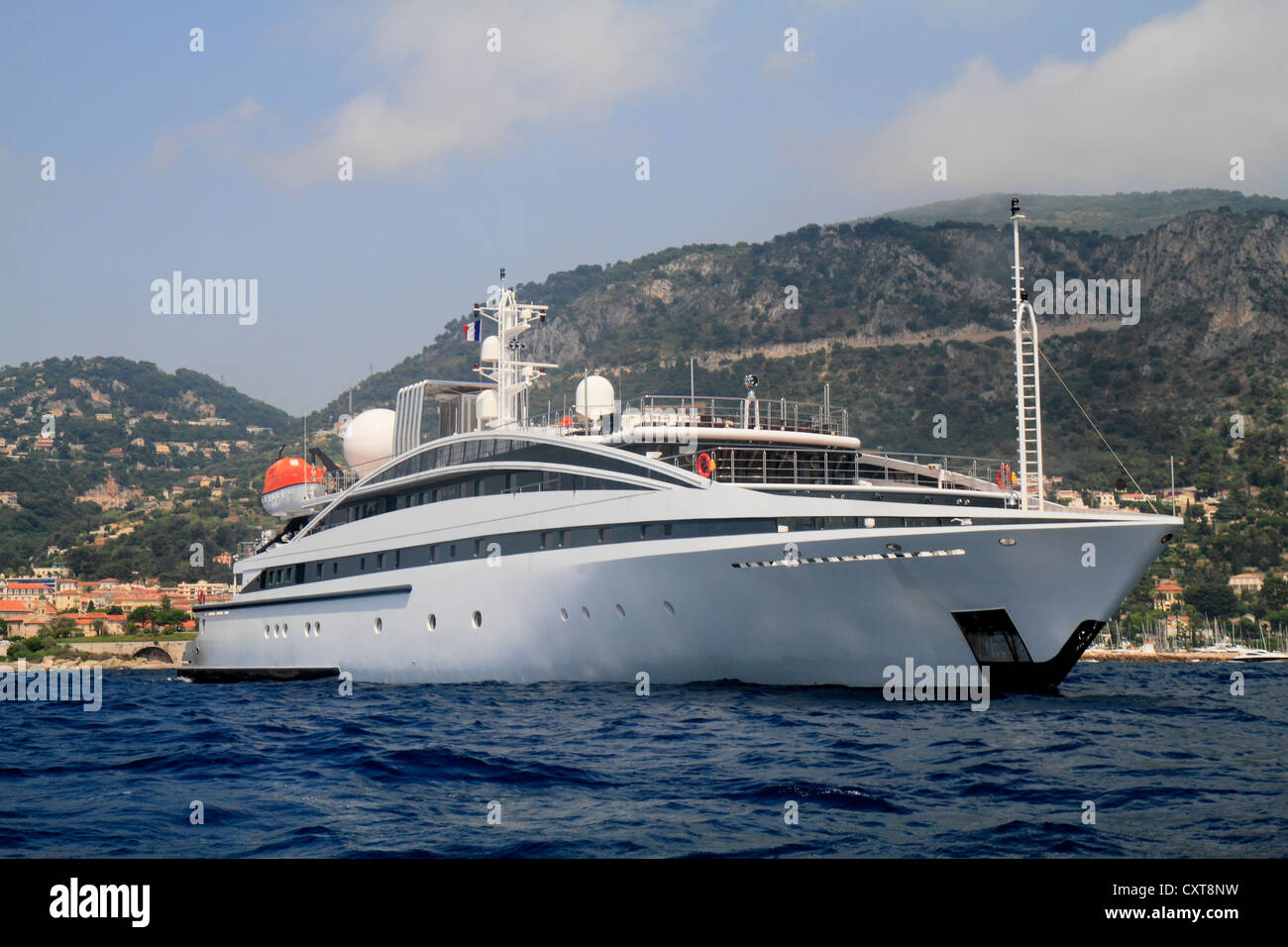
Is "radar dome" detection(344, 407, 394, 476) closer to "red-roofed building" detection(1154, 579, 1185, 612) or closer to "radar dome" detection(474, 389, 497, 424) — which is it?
"radar dome" detection(474, 389, 497, 424)

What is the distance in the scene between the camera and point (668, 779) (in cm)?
1197

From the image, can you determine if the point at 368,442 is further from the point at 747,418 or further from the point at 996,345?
the point at 996,345

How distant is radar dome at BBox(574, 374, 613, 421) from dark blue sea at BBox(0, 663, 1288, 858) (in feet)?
33.5

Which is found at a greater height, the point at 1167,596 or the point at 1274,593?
the point at 1274,593

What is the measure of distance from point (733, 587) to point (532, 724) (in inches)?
192

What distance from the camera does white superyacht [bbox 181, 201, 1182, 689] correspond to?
1880 cm

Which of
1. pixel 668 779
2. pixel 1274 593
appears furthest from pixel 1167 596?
pixel 668 779

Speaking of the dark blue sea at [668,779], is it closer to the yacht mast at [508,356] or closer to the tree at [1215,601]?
the yacht mast at [508,356]

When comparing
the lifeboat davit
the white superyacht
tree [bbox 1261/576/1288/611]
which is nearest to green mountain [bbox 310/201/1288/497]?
tree [bbox 1261/576/1288/611]

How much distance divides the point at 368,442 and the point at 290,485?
4.16m

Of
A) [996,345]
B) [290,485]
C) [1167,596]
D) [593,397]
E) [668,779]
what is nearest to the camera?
[668,779]

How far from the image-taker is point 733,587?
19984 mm

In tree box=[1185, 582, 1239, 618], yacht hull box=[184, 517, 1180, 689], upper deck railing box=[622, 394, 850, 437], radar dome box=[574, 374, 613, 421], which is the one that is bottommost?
tree box=[1185, 582, 1239, 618]

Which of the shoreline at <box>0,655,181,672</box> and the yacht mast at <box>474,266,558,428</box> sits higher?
the yacht mast at <box>474,266,558,428</box>
